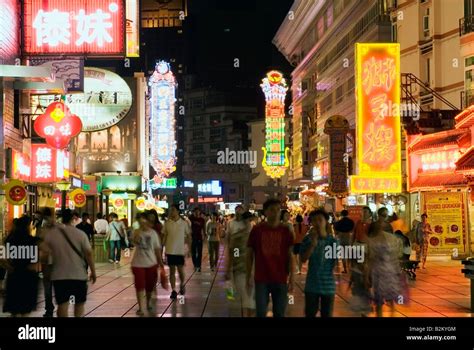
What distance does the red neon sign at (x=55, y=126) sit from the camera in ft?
87.1

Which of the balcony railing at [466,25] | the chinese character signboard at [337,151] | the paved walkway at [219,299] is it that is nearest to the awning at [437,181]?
the paved walkway at [219,299]

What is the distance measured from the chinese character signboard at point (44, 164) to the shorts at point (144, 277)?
13.8m

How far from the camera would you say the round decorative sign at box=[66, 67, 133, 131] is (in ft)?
159

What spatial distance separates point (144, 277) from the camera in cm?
1491

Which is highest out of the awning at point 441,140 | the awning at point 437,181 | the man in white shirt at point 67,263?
the awning at point 441,140

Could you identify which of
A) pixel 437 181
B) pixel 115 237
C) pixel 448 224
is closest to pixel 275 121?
pixel 437 181

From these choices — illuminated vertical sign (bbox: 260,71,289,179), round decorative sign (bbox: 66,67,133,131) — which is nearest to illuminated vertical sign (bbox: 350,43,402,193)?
round decorative sign (bbox: 66,67,133,131)

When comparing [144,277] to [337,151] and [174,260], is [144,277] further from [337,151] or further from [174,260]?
[337,151]

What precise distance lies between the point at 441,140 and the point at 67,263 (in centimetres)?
2262

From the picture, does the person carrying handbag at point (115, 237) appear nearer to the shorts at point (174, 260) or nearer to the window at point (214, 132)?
the shorts at point (174, 260)

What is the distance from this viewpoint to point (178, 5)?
11494 centimetres

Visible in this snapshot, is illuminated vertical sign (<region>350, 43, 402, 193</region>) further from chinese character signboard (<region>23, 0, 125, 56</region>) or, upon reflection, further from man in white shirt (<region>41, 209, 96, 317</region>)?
man in white shirt (<region>41, 209, 96, 317</region>)

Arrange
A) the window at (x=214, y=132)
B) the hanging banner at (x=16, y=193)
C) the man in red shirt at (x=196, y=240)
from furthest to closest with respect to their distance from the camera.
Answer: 1. the window at (x=214, y=132)
2. the man in red shirt at (x=196, y=240)
3. the hanging banner at (x=16, y=193)
